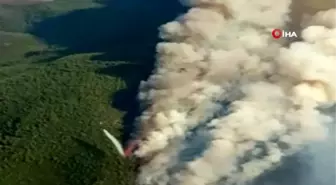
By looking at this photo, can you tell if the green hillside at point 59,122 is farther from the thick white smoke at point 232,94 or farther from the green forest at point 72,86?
the thick white smoke at point 232,94

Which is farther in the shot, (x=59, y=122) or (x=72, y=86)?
(x=72, y=86)

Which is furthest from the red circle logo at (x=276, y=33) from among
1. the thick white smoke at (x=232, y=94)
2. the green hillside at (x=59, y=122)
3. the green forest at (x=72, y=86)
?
the green hillside at (x=59, y=122)

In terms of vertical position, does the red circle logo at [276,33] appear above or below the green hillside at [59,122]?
above

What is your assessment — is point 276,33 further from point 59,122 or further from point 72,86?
point 59,122

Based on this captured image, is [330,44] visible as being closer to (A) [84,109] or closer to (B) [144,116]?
(B) [144,116]

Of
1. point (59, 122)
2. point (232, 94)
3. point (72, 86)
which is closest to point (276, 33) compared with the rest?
→ point (232, 94)

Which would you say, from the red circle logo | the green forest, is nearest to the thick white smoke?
the red circle logo
